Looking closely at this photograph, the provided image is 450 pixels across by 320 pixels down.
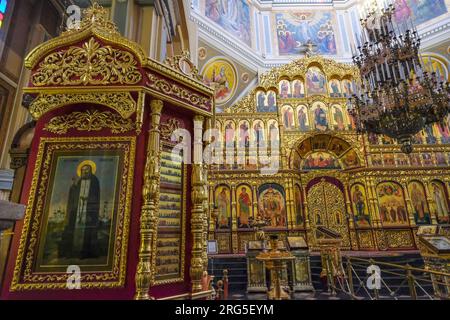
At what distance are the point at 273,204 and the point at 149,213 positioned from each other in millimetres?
8600

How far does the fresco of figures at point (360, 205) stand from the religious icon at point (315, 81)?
15.6 ft

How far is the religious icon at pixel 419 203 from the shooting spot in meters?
9.80

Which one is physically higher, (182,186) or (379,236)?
(182,186)

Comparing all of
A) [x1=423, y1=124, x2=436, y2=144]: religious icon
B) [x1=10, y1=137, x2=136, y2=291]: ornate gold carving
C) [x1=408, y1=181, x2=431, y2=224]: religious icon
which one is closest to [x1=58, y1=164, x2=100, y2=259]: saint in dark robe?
[x1=10, y1=137, x2=136, y2=291]: ornate gold carving

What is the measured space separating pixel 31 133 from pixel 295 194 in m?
9.39

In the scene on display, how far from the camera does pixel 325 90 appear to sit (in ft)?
38.2

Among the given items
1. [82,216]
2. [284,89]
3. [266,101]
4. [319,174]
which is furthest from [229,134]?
[82,216]

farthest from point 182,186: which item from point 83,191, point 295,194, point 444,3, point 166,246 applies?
point 444,3

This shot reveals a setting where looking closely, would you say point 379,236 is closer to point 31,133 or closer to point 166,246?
point 166,246

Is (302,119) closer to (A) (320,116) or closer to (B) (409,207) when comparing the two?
(A) (320,116)

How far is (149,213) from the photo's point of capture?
2.07 metres

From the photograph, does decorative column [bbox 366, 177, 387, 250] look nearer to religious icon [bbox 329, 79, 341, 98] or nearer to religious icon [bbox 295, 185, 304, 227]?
religious icon [bbox 295, 185, 304, 227]

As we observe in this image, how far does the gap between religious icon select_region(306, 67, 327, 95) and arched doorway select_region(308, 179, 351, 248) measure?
4344 mm

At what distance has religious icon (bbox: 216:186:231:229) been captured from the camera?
32.2 feet
